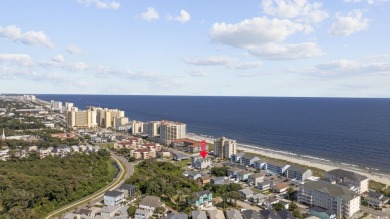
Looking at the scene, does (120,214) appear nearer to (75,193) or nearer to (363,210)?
(75,193)

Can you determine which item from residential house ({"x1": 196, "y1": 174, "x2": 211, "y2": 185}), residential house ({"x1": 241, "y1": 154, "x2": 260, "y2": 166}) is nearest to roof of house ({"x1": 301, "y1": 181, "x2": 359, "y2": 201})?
residential house ({"x1": 196, "y1": 174, "x2": 211, "y2": 185})

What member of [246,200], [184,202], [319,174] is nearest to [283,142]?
[319,174]

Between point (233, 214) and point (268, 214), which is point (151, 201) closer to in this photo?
point (233, 214)

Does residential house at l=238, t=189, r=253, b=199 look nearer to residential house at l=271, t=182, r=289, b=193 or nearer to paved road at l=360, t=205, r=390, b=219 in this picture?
residential house at l=271, t=182, r=289, b=193

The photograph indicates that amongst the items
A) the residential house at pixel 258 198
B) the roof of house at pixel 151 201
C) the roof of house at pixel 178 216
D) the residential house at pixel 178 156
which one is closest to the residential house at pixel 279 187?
the residential house at pixel 258 198

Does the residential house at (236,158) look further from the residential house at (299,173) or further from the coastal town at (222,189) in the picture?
the residential house at (299,173)

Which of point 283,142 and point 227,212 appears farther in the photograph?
point 283,142
